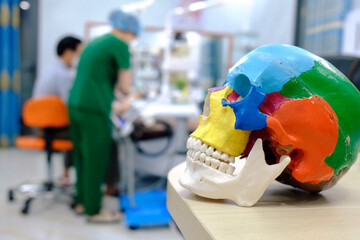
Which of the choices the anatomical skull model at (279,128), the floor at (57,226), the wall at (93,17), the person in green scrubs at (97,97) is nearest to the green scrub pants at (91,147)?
the person in green scrubs at (97,97)

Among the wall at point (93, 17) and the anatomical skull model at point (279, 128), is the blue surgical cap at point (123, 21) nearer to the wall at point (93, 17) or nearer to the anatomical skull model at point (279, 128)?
the anatomical skull model at point (279, 128)

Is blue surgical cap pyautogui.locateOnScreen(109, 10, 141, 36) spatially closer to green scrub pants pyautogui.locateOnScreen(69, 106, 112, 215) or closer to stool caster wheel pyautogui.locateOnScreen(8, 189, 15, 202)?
green scrub pants pyautogui.locateOnScreen(69, 106, 112, 215)

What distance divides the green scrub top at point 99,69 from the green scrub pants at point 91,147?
6cm

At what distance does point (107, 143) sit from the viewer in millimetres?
2498

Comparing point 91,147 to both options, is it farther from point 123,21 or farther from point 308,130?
point 308,130

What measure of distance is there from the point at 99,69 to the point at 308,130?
188 centimetres

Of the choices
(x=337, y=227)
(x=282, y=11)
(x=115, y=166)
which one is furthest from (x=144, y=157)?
(x=337, y=227)

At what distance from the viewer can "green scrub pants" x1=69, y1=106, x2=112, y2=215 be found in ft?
7.93

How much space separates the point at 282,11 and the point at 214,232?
14.0ft

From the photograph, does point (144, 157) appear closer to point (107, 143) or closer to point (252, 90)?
point (107, 143)

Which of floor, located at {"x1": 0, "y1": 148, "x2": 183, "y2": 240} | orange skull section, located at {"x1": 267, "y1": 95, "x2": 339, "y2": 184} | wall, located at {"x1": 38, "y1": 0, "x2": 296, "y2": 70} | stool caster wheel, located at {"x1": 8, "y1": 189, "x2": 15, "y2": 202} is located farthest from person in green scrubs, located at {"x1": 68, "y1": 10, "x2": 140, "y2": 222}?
wall, located at {"x1": 38, "y1": 0, "x2": 296, "y2": 70}

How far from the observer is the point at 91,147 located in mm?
2441

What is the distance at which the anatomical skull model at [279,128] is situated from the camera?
69 cm

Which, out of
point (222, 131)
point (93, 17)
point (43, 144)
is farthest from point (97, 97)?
point (93, 17)
